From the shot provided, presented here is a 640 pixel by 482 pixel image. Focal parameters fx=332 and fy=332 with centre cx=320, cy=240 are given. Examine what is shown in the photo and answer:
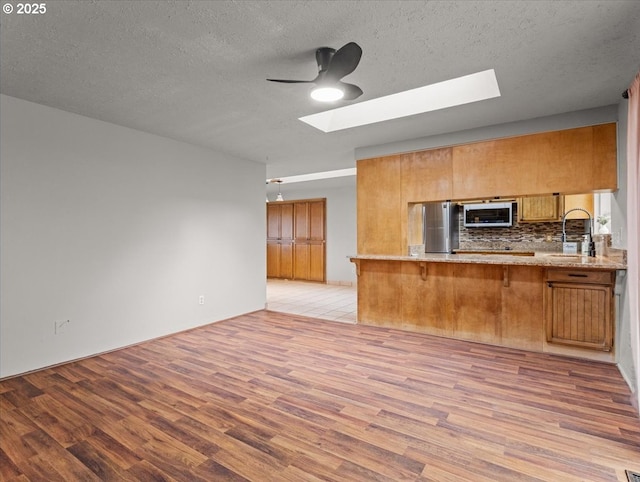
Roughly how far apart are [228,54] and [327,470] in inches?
103

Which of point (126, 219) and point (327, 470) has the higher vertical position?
point (126, 219)

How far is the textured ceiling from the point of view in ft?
6.12

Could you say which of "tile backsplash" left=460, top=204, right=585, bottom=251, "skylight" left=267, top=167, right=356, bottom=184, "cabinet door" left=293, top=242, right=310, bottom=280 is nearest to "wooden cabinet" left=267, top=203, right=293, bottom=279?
"cabinet door" left=293, top=242, right=310, bottom=280

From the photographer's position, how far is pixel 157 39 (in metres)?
2.11

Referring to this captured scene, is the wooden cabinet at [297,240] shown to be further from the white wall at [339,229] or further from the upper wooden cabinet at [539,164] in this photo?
the upper wooden cabinet at [539,164]

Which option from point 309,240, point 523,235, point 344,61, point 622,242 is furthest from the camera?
point 309,240

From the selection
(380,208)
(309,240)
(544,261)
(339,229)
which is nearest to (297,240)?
(309,240)

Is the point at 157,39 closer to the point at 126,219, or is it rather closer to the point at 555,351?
the point at 126,219

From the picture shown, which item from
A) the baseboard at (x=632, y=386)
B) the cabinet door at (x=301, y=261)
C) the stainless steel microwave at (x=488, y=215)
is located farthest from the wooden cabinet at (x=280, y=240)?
the baseboard at (x=632, y=386)

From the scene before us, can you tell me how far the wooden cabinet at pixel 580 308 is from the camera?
3141 mm

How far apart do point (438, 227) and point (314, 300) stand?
2.65m

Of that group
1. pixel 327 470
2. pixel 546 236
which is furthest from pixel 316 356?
pixel 546 236

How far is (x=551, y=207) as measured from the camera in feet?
17.3

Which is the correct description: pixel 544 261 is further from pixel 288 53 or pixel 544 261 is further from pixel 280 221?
pixel 280 221
